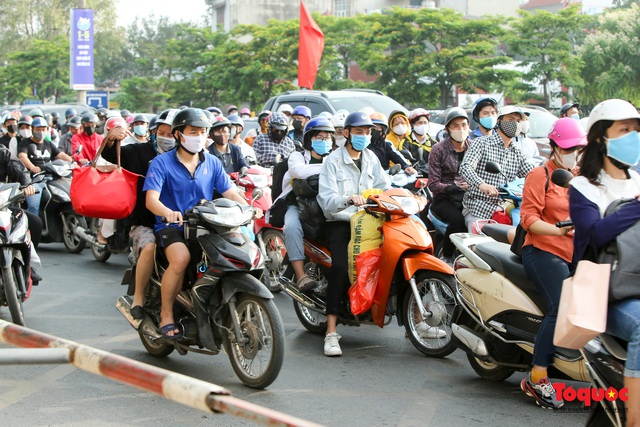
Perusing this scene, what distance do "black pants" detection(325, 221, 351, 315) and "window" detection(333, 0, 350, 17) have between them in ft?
231

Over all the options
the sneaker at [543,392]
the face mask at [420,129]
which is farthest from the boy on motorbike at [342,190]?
the face mask at [420,129]

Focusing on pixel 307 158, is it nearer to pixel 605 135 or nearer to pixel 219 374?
pixel 219 374

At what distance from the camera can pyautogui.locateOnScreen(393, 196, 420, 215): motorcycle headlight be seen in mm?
6852

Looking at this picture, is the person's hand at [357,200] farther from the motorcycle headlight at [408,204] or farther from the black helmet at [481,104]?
the black helmet at [481,104]

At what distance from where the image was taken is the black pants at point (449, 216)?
8.55m

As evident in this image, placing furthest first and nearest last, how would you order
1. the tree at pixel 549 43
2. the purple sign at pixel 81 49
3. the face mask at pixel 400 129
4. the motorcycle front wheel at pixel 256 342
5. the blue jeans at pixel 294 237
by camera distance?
the tree at pixel 549 43
the purple sign at pixel 81 49
the face mask at pixel 400 129
the blue jeans at pixel 294 237
the motorcycle front wheel at pixel 256 342

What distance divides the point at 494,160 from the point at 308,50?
1215cm

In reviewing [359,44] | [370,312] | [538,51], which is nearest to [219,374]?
[370,312]

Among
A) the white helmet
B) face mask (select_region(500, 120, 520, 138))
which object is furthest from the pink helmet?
face mask (select_region(500, 120, 520, 138))

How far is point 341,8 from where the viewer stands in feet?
252

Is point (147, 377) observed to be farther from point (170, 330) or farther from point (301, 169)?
point (301, 169)

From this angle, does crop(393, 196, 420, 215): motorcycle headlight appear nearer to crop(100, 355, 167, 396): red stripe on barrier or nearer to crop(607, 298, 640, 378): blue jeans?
crop(607, 298, 640, 378): blue jeans

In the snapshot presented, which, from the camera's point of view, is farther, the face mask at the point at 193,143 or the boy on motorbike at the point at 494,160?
the boy on motorbike at the point at 494,160

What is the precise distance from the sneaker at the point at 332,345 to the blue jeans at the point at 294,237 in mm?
970
